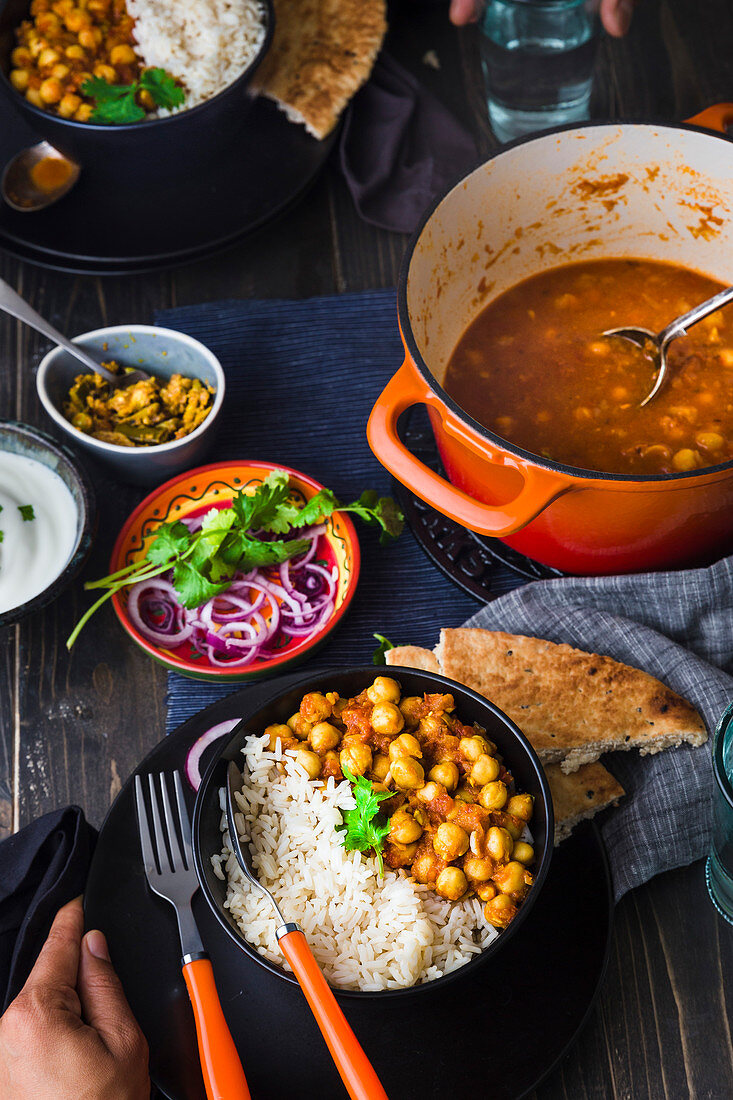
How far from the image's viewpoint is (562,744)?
2004mm

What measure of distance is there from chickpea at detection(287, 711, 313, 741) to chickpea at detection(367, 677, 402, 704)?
0.13 m

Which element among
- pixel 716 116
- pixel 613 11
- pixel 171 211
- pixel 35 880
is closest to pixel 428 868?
pixel 35 880

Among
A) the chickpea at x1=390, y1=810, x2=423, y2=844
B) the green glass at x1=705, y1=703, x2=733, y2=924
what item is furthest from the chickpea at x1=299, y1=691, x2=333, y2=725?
the green glass at x1=705, y1=703, x2=733, y2=924

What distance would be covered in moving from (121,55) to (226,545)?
147cm

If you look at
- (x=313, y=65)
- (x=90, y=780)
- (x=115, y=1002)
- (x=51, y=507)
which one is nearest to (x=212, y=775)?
(x=115, y=1002)

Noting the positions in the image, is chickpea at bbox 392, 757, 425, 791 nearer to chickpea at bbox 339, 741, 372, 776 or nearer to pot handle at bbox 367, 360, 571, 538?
chickpea at bbox 339, 741, 372, 776

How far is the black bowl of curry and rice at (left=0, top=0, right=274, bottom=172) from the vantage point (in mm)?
2609

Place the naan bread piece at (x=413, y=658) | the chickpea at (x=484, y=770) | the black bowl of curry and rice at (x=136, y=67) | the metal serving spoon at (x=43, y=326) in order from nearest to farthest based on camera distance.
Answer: the chickpea at (x=484, y=770) < the naan bread piece at (x=413, y=658) < the metal serving spoon at (x=43, y=326) < the black bowl of curry and rice at (x=136, y=67)

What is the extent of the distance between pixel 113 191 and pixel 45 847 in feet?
5.98

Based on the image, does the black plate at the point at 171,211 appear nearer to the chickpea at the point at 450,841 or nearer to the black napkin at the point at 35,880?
the black napkin at the point at 35,880

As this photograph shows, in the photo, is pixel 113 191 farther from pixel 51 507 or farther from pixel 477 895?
pixel 477 895

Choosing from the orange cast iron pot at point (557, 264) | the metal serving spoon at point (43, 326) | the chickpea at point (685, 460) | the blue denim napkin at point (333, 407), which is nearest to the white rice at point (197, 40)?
the blue denim napkin at point (333, 407)

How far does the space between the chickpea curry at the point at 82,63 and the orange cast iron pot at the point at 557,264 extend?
3.22 ft

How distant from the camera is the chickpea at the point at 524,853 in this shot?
5.73 feet
